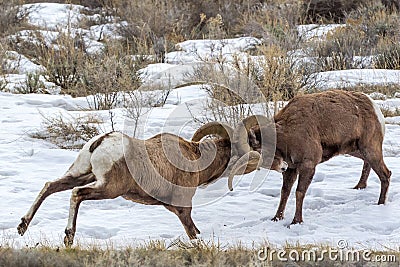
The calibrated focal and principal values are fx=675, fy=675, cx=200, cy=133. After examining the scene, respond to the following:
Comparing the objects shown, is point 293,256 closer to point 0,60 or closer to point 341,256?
point 341,256

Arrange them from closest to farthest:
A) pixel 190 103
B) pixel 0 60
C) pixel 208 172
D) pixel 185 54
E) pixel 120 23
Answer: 1. pixel 208 172
2. pixel 190 103
3. pixel 0 60
4. pixel 185 54
5. pixel 120 23

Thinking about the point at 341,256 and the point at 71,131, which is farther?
the point at 71,131

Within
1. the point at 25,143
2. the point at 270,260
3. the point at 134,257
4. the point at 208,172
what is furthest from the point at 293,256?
the point at 25,143

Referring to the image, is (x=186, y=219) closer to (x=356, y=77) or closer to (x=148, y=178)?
(x=148, y=178)

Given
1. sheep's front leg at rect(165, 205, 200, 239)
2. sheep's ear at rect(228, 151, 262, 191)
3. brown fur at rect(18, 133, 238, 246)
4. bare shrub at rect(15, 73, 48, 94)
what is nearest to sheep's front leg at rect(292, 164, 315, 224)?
sheep's ear at rect(228, 151, 262, 191)

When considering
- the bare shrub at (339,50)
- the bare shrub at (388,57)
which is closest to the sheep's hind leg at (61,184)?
the bare shrub at (339,50)

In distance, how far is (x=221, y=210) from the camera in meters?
7.30

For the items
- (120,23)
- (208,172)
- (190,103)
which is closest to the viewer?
(208,172)

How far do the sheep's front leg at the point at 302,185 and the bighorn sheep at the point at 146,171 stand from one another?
48cm

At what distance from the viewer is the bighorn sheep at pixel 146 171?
231 inches

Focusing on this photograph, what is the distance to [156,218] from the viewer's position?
706cm

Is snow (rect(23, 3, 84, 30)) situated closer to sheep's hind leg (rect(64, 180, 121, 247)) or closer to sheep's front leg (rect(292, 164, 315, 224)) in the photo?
sheep's front leg (rect(292, 164, 315, 224))

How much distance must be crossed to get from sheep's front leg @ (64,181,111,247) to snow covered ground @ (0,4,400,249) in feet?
0.84

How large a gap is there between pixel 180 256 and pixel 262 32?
12.8 meters
